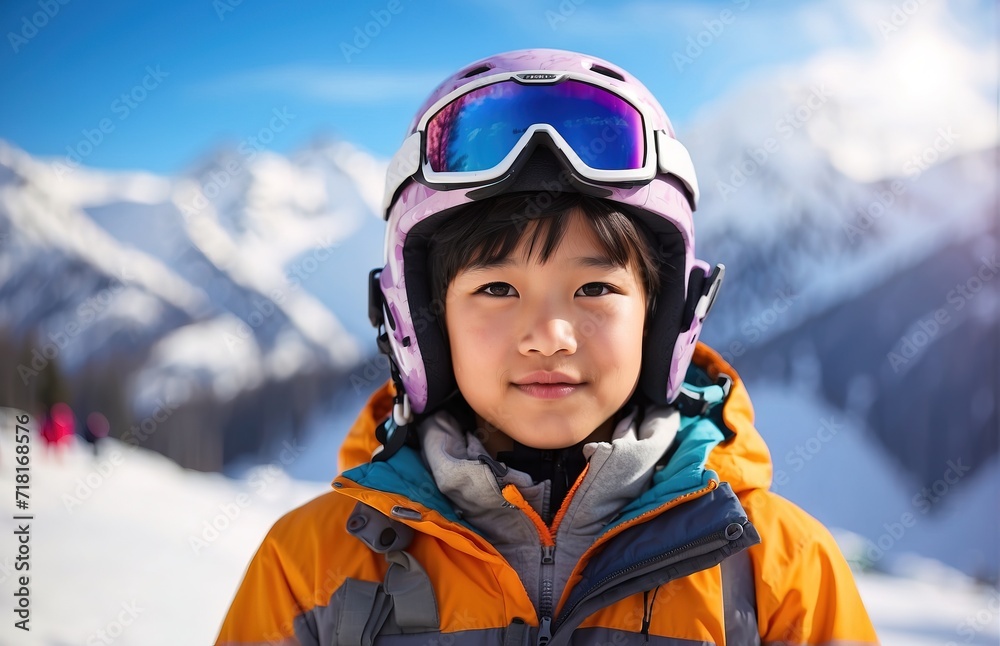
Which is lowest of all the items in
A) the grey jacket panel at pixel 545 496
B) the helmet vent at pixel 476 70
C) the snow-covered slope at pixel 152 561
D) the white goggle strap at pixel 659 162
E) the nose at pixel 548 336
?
the snow-covered slope at pixel 152 561

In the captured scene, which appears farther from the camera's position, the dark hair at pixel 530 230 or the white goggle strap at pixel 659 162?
the white goggle strap at pixel 659 162

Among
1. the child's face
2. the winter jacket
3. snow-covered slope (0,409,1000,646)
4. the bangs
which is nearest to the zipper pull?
the winter jacket

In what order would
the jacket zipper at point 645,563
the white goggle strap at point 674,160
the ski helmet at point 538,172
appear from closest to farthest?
the jacket zipper at point 645,563 < the ski helmet at point 538,172 < the white goggle strap at point 674,160

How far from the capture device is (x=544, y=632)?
140cm

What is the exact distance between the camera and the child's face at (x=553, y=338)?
1474 millimetres

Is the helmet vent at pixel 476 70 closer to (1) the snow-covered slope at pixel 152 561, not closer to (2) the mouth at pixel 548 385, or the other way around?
(2) the mouth at pixel 548 385

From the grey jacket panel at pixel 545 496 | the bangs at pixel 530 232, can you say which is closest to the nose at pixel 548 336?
the bangs at pixel 530 232

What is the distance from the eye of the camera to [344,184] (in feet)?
25.7

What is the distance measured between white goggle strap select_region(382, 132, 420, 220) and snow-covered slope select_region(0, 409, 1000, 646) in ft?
A: 8.55

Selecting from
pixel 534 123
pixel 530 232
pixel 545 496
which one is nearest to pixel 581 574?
pixel 545 496

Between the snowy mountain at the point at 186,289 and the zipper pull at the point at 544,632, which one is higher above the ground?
the snowy mountain at the point at 186,289

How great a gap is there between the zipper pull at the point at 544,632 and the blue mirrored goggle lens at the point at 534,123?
0.92 m

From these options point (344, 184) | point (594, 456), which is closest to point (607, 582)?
point (594, 456)

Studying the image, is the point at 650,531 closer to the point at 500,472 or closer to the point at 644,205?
the point at 500,472
